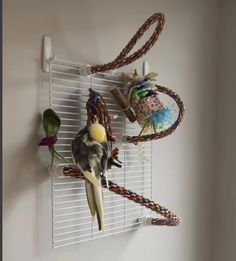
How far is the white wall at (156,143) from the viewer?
134cm

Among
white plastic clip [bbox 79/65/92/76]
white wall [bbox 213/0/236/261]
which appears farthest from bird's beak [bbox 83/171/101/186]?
white wall [bbox 213/0/236/261]

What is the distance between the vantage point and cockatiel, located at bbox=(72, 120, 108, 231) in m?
1.38

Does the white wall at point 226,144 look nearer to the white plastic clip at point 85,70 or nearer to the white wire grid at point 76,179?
the white wire grid at point 76,179

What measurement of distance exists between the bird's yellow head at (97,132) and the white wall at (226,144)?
3.43 feet

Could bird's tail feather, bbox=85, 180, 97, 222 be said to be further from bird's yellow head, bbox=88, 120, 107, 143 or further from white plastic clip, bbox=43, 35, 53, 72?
white plastic clip, bbox=43, 35, 53, 72

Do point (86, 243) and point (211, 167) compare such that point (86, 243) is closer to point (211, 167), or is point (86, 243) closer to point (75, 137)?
point (75, 137)

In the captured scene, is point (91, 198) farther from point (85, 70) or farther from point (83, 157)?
point (85, 70)

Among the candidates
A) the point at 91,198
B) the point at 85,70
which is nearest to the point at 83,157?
the point at 91,198

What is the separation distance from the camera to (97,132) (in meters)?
1.41

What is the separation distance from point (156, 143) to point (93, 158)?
0.59m

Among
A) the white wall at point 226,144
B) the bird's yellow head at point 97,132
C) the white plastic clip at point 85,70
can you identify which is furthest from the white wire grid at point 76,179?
the white wall at point 226,144

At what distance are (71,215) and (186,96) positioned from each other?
92cm

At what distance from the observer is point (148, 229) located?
186 centimetres

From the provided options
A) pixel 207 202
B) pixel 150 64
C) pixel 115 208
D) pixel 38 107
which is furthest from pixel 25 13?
pixel 207 202
